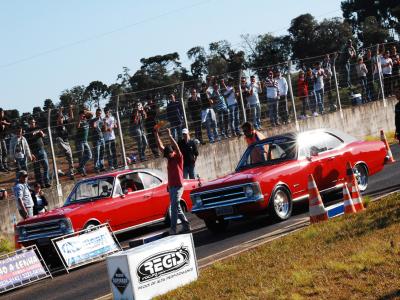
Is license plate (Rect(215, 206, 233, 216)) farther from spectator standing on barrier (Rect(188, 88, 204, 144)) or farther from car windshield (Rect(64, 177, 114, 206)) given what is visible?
spectator standing on barrier (Rect(188, 88, 204, 144))

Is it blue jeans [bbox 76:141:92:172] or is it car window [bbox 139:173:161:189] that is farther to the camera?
blue jeans [bbox 76:141:92:172]

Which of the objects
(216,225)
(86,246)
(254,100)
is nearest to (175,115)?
(254,100)

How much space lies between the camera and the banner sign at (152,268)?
8.84 m

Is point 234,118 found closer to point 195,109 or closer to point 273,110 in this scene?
point 195,109

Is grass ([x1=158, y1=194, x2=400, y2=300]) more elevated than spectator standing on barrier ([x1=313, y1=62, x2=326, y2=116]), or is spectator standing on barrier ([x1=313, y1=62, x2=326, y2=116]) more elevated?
spectator standing on barrier ([x1=313, y1=62, x2=326, y2=116])

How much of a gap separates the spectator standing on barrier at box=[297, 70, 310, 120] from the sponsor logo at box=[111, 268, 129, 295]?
1912 centimetres

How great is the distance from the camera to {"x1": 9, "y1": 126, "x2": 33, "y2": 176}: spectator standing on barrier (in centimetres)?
1920

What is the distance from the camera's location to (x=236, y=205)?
45.8 feet

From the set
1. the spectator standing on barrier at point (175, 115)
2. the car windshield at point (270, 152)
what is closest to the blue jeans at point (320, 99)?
the spectator standing on barrier at point (175, 115)

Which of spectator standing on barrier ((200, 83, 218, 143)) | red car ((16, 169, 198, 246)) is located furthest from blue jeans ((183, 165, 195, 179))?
spectator standing on barrier ((200, 83, 218, 143))

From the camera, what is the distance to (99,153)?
2144 centimetres

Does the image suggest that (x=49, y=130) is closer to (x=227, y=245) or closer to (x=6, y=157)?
(x=6, y=157)

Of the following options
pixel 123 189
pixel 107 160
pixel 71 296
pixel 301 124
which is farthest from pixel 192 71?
pixel 71 296

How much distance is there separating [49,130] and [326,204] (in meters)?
8.08
